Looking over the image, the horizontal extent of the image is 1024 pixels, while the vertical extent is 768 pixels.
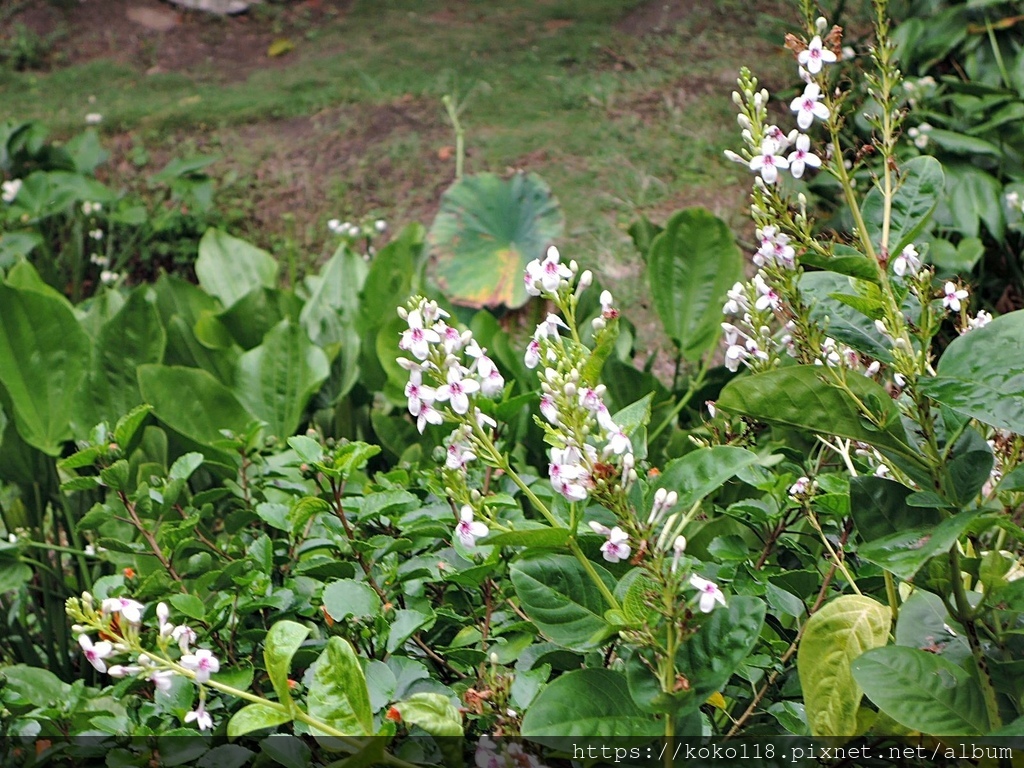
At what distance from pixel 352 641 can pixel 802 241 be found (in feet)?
2.19

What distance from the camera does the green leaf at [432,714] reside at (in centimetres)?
94

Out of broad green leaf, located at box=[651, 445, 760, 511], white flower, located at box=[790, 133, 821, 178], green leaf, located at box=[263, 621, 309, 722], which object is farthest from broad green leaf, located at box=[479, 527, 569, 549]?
white flower, located at box=[790, 133, 821, 178]

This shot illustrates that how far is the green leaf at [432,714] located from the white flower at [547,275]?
0.40m

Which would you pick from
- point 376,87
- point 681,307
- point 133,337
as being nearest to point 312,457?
point 133,337

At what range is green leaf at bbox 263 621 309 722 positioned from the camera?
0.95 meters

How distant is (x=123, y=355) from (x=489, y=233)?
128 centimetres

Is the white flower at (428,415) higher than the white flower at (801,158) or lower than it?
lower

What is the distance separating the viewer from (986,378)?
88cm

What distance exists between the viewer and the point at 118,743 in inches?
47.8

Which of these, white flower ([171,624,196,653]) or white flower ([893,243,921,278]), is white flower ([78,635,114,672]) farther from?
white flower ([893,243,921,278])

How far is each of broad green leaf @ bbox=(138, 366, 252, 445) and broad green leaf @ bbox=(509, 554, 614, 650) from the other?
1084mm

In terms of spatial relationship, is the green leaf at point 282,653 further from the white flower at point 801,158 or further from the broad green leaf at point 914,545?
the white flower at point 801,158

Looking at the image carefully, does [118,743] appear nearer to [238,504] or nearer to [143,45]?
[238,504]

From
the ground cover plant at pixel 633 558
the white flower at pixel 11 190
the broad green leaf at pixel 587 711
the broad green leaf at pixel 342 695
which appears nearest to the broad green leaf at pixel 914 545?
the ground cover plant at pixel 633 558
